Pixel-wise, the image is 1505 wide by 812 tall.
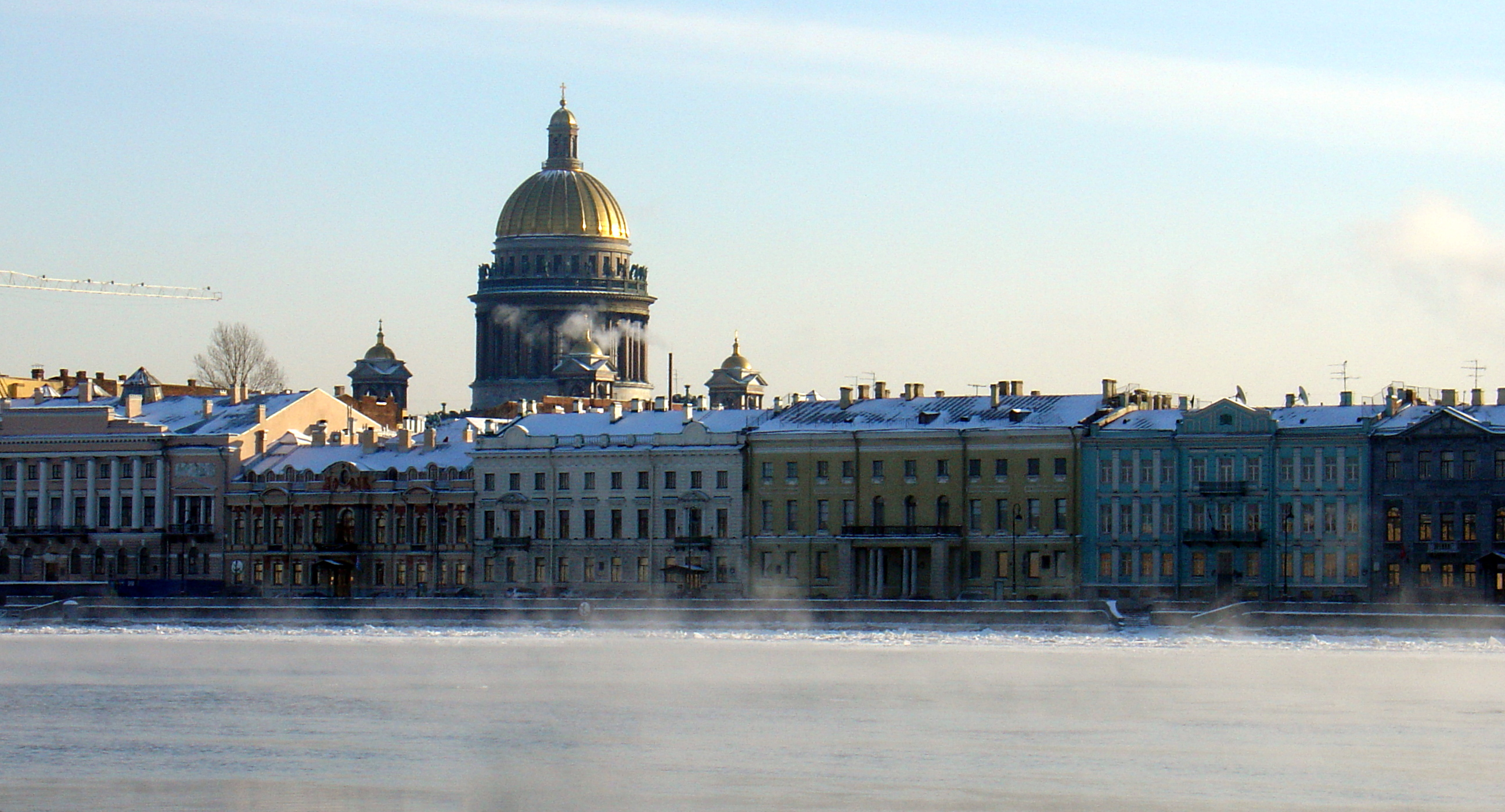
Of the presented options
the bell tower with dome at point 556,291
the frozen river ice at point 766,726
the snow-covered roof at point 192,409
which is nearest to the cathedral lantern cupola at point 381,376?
the bell tower with dome at point 556,291

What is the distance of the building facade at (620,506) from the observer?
277 ft

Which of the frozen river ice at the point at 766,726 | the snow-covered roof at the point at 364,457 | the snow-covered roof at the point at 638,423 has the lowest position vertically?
the frozen river ice at the point at 766,726

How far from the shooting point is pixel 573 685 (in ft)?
172

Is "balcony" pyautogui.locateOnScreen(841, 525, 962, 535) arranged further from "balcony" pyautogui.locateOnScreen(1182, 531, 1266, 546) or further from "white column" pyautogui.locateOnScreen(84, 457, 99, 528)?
"white column" pyautogui.locateOnScreen(84, 457, 99, 528)

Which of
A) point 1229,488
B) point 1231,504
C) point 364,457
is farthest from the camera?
point 364,457

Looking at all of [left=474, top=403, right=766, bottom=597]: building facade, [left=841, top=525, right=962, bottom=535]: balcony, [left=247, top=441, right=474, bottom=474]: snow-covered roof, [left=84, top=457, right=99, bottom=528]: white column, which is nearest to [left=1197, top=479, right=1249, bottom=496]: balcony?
[left=841, top=525, right=962, bottom=535]: balcony

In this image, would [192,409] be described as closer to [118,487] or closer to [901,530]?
[118,487]

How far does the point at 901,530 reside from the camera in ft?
269

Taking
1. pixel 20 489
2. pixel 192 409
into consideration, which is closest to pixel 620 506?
pixel 192 409

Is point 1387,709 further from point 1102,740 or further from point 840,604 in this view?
point 840,604

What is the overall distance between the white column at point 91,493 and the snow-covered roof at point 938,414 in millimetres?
22003

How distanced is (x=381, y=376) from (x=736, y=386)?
57.6 feet

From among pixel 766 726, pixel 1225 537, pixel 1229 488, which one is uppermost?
pixel 1229 488

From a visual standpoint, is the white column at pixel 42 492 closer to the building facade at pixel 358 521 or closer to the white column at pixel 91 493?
the white column at pixel 91 493
